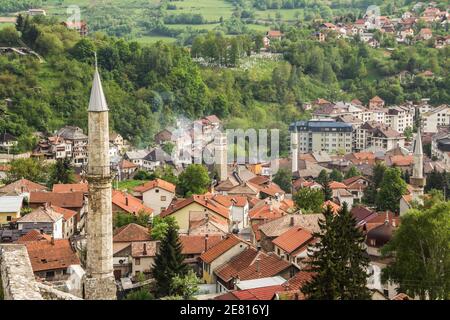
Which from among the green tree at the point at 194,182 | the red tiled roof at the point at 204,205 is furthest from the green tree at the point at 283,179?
the red tiled roof at the point at 204,205

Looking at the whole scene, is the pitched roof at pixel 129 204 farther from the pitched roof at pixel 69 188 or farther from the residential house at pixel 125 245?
the residential house at pixel 125 245

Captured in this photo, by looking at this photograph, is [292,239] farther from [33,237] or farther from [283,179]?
[283,179]

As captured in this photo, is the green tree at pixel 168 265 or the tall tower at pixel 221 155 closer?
the green tree at pixel 168 265

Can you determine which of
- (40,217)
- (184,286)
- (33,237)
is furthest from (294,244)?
(40,217)

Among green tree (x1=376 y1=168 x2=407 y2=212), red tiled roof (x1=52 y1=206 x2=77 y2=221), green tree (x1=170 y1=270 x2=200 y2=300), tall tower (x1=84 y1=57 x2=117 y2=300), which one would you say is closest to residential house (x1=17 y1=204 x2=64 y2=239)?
red tiled roof (x1=52 y1=206 x2=77 y2=221)

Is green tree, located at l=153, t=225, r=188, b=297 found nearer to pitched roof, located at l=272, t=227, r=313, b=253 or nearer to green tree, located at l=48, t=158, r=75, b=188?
pitched roof, located at l=272, t=227, r=313, b=253

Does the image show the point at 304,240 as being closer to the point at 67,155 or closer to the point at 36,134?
the point at 67,155
